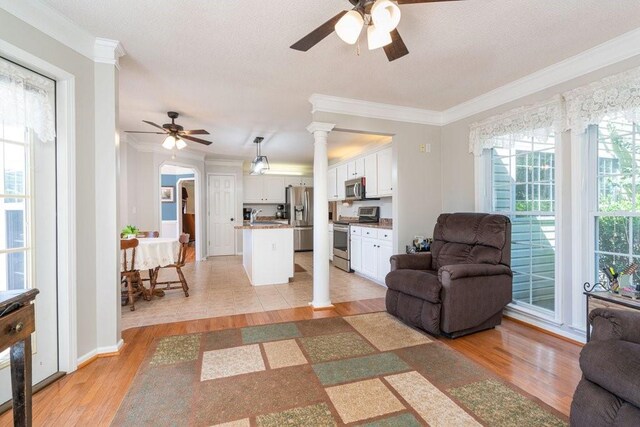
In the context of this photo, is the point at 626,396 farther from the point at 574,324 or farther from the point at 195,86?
the point at 195,86

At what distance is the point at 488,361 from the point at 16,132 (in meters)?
3.60

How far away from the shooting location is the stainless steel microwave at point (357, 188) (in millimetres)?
5305

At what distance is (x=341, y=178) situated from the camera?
642 cm

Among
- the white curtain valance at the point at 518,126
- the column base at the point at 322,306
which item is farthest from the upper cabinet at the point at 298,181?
the white curtain valance at the point at 518,126

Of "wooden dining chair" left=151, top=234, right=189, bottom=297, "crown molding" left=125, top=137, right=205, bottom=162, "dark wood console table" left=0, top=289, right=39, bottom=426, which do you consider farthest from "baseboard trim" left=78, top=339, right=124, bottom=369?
"crown molding" left=125, top=137, right=205, bottom=162

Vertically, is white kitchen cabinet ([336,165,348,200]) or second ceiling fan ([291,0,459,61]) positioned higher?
second ceiling fan ([291,0,459,61])

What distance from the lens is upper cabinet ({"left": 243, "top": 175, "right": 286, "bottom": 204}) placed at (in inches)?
310

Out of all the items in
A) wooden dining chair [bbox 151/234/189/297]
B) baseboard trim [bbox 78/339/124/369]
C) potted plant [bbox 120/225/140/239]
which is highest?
potted plant [bbox 120/225/140/239]

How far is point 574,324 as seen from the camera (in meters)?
2.54

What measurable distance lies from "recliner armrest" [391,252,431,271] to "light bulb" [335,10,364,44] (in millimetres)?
2239

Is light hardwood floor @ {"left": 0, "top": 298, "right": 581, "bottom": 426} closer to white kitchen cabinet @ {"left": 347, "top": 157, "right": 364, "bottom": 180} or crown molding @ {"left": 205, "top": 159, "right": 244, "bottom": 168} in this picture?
white kitchen cabinet @ {"left": 347, "top": 157, "right": 364, "bottom": 180}

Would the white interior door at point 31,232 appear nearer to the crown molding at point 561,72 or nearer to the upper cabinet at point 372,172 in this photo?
the upper cabinet at point 372,172

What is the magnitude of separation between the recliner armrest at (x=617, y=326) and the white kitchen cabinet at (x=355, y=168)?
4.24 m

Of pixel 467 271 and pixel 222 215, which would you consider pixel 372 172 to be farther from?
pixel 222 215
